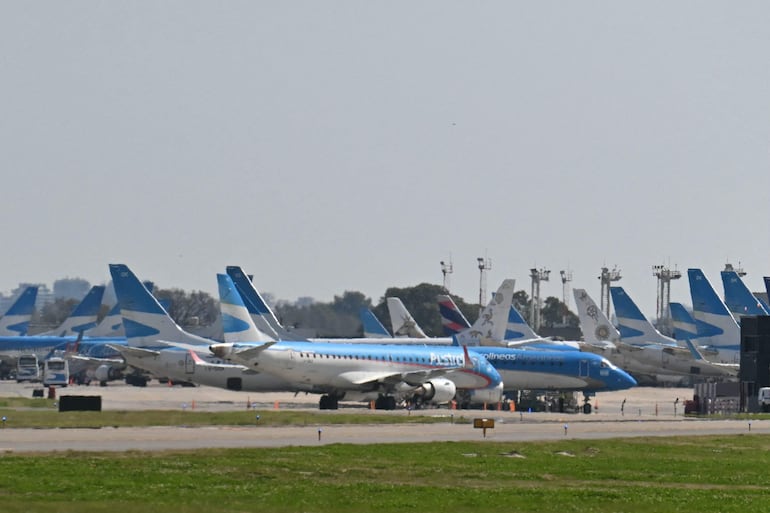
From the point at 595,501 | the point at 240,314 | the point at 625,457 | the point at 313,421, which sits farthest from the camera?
the point at 240,314

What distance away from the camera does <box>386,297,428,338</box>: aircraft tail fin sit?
543 feet

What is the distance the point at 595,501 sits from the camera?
36.5 meters

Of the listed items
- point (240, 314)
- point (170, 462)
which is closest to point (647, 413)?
point (240, 314)

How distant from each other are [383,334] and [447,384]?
246 ft

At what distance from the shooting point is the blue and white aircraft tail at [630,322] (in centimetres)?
15750

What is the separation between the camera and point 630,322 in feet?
519

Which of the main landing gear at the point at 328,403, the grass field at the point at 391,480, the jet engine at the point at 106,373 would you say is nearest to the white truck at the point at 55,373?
the jet engine at the point at 106,373

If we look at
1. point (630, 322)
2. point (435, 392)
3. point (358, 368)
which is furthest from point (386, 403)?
point (630, 322)

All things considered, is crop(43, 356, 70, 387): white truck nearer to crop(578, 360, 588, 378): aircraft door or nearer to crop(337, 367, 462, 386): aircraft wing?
crop(337, 367, 462, 386): aircraft wing

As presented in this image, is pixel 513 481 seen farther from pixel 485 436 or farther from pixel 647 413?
pixel 647 413

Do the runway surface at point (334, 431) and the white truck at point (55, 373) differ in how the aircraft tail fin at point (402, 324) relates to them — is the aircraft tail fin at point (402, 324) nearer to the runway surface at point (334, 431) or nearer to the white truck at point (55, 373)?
the white truck at point (55, 373)

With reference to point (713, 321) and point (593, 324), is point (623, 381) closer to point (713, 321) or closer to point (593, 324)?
point (713, 321)

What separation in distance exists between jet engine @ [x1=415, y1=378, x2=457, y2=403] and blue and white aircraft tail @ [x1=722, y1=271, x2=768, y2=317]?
40.8 meters

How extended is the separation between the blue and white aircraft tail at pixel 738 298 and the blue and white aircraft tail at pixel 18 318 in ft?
301
